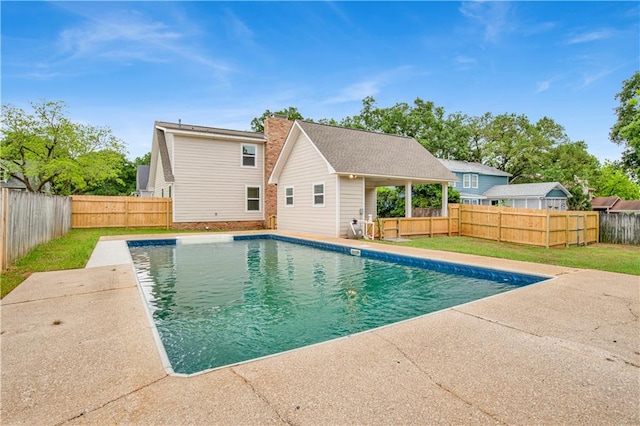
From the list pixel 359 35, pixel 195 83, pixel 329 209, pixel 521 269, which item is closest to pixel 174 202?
pixel 195 83

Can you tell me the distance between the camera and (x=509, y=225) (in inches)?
532

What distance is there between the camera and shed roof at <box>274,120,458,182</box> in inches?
577

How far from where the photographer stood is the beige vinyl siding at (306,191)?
14695 mm

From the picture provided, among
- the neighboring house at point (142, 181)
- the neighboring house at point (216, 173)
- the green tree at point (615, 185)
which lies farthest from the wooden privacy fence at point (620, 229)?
the green tree at point (615, 185)

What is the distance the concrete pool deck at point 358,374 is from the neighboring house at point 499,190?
27.5m

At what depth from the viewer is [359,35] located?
1575 centimetres

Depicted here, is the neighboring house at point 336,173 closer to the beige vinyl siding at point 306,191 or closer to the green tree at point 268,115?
the beige vinyl siding at point 306,191

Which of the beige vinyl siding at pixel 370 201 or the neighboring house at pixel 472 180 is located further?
the neighboring house at pixel 472 180

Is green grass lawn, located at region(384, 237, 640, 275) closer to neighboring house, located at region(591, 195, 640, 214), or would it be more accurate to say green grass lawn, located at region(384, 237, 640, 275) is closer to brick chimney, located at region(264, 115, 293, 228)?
brick chimney, located at region(264, 115, 293, 228)

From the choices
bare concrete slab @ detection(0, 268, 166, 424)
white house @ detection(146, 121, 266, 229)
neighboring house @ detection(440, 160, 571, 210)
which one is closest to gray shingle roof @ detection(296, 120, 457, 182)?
white house @ detection(146, 121, 266, 229)

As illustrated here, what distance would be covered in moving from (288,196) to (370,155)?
4848 millimetres

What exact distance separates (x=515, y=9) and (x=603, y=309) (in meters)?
13.1

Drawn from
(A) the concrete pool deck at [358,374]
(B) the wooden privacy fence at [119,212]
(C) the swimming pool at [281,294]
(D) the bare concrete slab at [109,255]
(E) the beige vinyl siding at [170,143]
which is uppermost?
(E) the beige vinyl siding at [170,143]

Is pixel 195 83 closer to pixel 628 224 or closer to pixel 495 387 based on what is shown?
pixel 495 387
